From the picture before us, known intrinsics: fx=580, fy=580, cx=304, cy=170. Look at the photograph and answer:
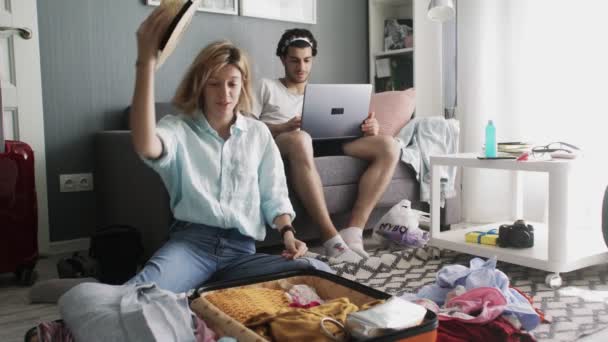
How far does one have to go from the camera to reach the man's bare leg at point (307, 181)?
2.11 meters

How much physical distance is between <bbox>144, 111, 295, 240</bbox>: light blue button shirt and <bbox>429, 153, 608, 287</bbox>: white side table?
0.74 metres

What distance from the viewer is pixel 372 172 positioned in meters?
2.31

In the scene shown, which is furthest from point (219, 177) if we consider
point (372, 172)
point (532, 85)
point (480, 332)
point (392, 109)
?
point (532, 85)

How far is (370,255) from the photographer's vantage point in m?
2.19

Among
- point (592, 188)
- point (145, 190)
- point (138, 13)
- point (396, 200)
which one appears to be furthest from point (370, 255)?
point (138, 13)

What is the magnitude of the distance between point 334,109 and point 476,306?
43.1 inches

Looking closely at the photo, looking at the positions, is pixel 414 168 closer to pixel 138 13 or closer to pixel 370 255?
pixel 370 255

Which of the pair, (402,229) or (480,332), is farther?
(402,229)

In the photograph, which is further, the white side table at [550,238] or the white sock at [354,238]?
the white sock at [354,238]

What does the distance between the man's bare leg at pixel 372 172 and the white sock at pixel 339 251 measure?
18 cm

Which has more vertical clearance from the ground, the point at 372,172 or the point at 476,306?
the point at 372,172

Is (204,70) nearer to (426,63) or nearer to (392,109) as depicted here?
(392,109)

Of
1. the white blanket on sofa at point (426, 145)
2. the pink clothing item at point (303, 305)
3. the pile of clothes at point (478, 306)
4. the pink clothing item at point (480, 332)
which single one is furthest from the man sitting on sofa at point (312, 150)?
the pink clothing item at point (303, 305)

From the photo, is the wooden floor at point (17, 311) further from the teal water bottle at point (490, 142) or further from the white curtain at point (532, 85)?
the white curtain at point (532, 85)
